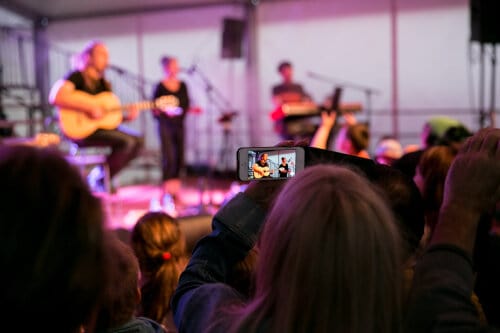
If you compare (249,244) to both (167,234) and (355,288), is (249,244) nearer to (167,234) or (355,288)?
(355,288)

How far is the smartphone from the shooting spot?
2.91 feet

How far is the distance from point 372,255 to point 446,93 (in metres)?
7.70

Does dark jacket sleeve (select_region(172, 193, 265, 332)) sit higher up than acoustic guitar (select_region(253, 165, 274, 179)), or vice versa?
acoustic guitar (select_region(253, 165, 274, 179))

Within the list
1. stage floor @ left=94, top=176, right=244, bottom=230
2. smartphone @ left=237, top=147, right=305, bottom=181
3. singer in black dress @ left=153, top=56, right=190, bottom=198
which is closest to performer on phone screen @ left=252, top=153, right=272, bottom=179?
smartphone @ left=237, top=147, right=305, bottom=181

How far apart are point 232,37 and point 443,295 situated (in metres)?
7.41

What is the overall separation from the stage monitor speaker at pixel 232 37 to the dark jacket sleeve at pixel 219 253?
23.3 feet

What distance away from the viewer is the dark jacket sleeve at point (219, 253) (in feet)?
2.69

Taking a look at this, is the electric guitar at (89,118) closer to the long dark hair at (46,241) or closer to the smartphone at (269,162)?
the smartphone at (269,162)

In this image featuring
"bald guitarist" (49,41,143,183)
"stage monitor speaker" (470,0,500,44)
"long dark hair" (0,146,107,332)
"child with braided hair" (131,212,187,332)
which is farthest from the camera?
"stage monitor speaker" (470,0,500,44)

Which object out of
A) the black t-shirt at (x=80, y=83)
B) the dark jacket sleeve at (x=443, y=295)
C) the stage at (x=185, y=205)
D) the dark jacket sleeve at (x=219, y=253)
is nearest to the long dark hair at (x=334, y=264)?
the dark jacket sleeve at (x=443, y=295)

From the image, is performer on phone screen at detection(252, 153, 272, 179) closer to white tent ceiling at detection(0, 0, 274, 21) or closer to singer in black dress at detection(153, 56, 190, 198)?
singer in black dress at detection(153, 56, 190, 198)

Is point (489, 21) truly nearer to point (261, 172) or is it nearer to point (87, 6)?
point (261, 172)

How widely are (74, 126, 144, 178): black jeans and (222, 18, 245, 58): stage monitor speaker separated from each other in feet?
11.5

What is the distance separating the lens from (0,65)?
26.5ft
